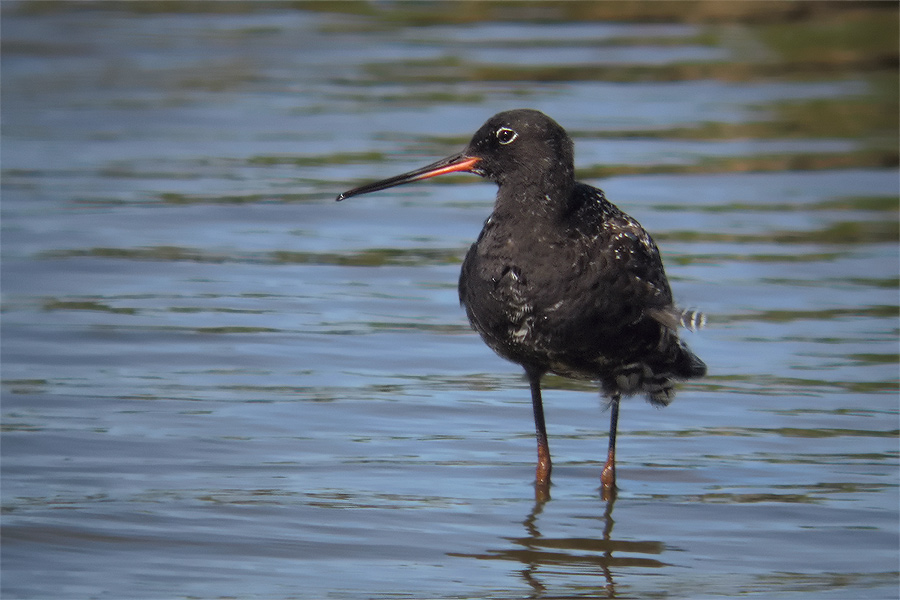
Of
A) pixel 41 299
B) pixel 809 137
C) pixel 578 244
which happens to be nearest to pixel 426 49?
pixel 809 137

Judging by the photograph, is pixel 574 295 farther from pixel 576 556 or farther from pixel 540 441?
pixel 576 556

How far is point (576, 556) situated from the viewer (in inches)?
226

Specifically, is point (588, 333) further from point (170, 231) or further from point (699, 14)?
point (699, 14)

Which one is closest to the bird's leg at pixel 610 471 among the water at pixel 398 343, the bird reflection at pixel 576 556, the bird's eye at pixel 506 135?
the water at pixel 398 343

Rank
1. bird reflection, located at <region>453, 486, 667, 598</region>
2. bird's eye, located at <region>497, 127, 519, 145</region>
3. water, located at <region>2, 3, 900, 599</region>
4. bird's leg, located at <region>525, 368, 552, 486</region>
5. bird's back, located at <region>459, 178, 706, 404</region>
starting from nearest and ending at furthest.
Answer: bird reflection, located at <region>453, 486, 667, 598</region>, water, located at <region>2, 3, 900, 599</region>, bird's back, located at <region>459, 178, 706, 404</region>, bird's eye, located at <region>497, 127, 519, 145</region>, bird's leg, located at <region>525, 368, 552, 486</region>

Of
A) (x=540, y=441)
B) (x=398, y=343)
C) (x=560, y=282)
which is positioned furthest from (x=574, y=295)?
(x=398, y=343)

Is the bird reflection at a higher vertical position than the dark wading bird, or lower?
lower

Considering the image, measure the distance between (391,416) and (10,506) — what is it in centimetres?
199

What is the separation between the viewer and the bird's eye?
20.9 feet

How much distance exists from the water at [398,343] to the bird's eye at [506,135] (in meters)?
1.48

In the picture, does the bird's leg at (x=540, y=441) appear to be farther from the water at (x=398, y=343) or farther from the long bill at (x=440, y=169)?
the long bill at (x=440, y=169)

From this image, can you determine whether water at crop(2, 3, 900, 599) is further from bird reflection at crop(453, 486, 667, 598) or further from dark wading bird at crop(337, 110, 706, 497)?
dark wading bird at crop(337, 110, 706, 497)

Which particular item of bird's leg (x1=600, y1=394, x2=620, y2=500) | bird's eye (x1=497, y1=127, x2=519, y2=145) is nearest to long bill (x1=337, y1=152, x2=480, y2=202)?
bird's eye (x1=497, y1=127, x2=519, y2=145)

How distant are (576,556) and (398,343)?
279 cm
